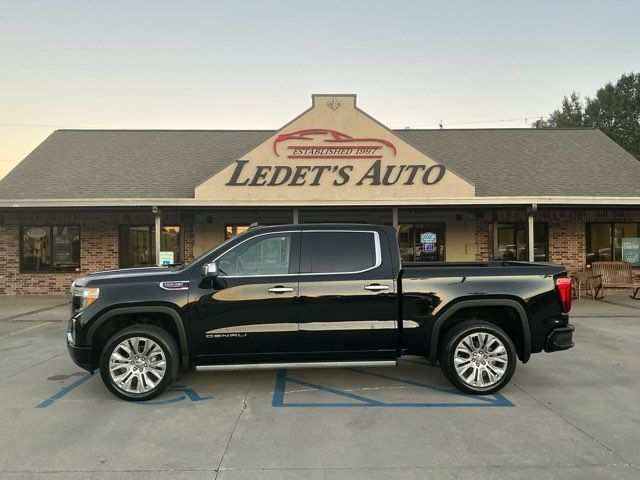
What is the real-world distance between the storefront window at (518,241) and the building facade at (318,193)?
0.03m

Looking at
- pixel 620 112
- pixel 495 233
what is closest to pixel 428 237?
pixel 495 233

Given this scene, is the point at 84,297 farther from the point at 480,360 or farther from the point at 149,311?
the point at 480,360

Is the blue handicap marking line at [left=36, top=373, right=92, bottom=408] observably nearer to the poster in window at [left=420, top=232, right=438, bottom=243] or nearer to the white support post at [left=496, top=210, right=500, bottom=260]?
the poster in window at [left=420, top=232, right=438, bottom=243]

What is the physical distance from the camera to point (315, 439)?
3.87 m

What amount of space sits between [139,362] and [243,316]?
3.91 ft

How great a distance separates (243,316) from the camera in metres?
4.86

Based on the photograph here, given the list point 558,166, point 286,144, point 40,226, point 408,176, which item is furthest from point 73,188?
point 558,166

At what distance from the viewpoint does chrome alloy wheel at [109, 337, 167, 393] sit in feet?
15.8

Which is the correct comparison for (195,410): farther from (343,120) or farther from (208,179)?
(343,120)

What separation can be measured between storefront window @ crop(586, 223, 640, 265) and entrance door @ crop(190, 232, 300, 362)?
1328 centimetres

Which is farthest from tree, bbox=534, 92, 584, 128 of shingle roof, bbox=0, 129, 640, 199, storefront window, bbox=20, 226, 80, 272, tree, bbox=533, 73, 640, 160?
storefront window, bbox=20, 226, 80, 272

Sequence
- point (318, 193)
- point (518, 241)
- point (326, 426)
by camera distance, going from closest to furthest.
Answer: point (326, 426)
point (318, 193)
point (518, 241)

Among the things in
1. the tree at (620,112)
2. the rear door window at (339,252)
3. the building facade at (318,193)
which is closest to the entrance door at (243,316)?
the rear door window at (339,252)

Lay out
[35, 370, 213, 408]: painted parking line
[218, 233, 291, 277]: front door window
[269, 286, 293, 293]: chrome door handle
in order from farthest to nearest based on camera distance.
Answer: [218, 233, 291, 277]: front door window → [269, 286, 293, 293]: chrome door handle → [35, 370, 213, 408]: painted parking line
